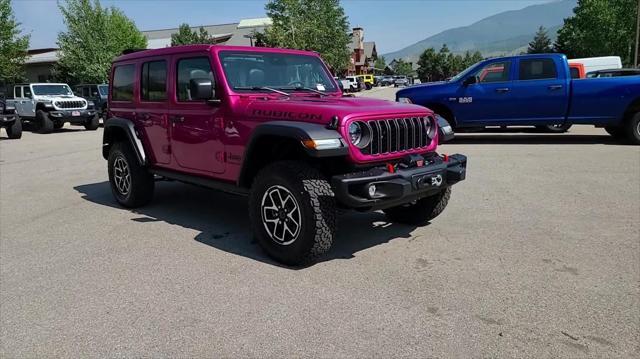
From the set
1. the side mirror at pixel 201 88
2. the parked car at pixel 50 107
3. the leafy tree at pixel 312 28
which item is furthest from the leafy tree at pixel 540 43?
the side mirror at pixel 201 88

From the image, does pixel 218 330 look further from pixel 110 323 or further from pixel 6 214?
pixel 6 214

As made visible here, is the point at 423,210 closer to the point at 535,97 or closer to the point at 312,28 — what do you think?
the point at 535,97

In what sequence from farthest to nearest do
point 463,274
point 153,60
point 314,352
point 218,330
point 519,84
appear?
point 519,84 < point 153,60 < point 463,274 < point 218,330 < point 314,352

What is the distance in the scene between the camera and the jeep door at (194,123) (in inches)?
199

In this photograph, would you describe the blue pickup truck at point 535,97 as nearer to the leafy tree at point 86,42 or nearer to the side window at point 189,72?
the side window at point 189,72

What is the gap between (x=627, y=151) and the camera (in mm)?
9797

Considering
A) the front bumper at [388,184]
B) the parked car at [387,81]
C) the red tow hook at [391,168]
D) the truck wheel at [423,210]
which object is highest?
the parked car at [387,81]

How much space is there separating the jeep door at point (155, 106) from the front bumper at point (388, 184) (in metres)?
2.64

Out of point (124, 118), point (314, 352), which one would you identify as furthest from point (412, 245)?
point (124, 118)

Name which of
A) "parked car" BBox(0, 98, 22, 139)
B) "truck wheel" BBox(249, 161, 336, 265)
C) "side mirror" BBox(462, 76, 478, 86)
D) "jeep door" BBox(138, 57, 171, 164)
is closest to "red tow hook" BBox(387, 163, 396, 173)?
"truck wheel" BBox(249, 161, 336, 265)

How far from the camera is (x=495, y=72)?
11000 millimetres

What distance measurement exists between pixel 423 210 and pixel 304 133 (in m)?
1.91

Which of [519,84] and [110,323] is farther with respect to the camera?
[519,84]

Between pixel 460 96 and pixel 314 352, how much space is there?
920 centimetres
